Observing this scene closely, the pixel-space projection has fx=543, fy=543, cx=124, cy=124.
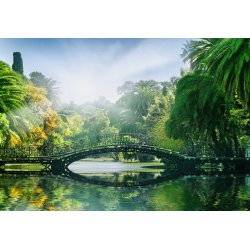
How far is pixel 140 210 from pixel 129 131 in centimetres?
329

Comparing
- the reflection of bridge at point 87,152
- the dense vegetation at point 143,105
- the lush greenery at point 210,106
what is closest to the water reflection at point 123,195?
the reflection of bridge at point 87,152

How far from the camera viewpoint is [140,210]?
927 cm

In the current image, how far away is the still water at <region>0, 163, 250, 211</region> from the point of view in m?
9.58

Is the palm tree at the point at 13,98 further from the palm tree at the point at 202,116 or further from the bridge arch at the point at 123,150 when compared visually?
the palm tree at the point at 202,116

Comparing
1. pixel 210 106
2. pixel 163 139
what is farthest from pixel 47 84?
pixel 210 106

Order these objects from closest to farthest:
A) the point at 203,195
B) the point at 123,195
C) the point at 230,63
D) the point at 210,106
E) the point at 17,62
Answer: the point at 230,63
the point at 17,62
the point at 123,195
the point at 203,195
the point at 210,106

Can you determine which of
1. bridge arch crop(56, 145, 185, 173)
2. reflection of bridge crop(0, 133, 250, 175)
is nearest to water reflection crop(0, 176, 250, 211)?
reflection of bridge crop(0, 133, 250, 175)

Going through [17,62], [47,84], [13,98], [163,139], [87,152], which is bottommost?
[87,152]

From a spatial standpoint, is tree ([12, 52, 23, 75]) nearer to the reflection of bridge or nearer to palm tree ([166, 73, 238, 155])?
A: the reflection of bridge

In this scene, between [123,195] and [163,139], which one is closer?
[123,195]

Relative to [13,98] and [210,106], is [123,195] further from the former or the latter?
[210,106]

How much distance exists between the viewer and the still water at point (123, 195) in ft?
31.4

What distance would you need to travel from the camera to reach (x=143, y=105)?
11.2m

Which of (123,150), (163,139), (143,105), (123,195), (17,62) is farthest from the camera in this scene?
(163,139)
